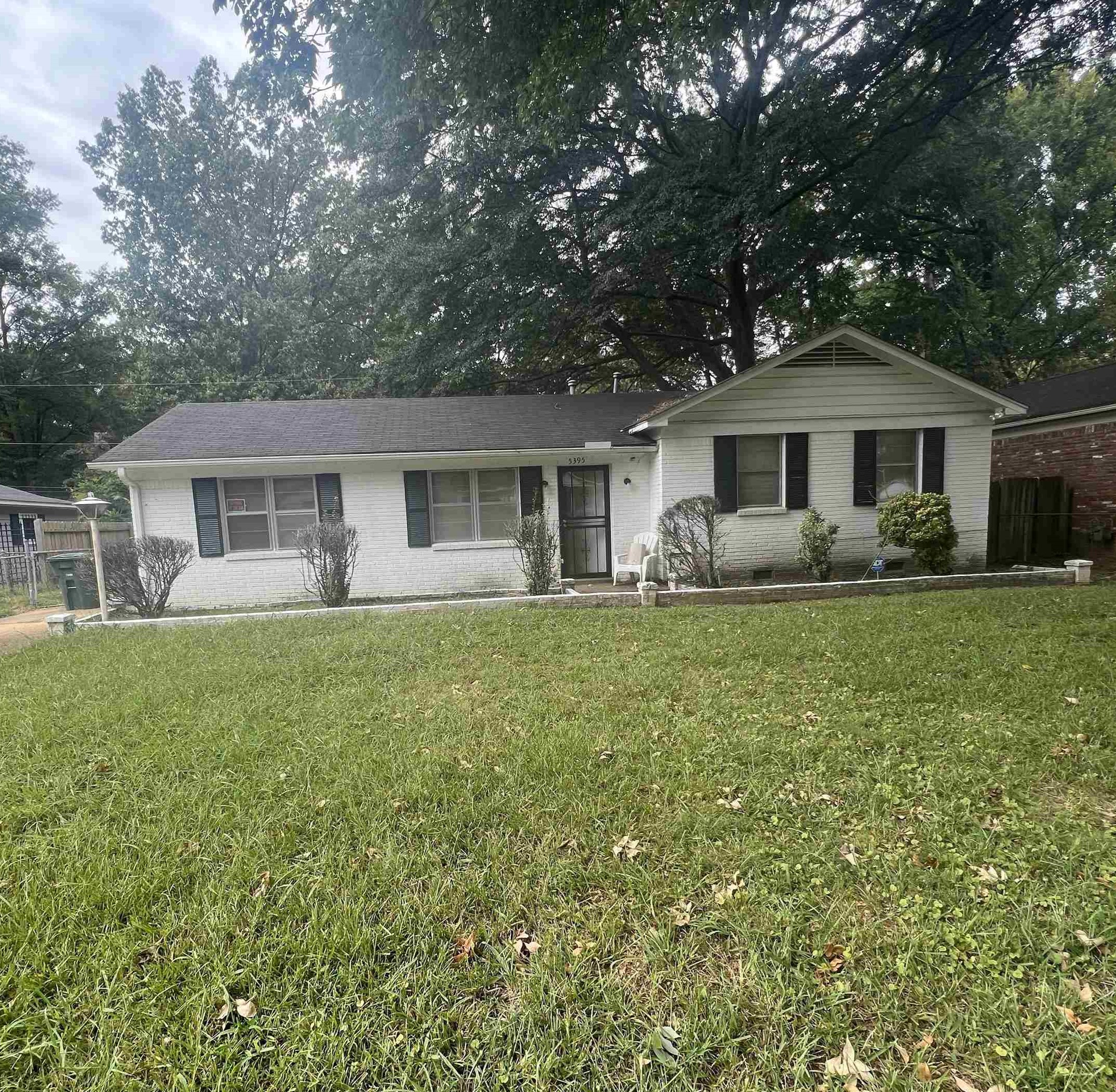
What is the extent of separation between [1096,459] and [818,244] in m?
7.67

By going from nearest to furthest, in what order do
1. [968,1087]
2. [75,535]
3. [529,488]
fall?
[968,1087]
[529,488]
[75,535]

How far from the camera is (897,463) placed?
10.6 m

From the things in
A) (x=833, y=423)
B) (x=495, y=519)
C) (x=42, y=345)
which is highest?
(x=42, y=345)

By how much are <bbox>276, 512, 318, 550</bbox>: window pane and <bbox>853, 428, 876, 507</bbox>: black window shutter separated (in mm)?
9748

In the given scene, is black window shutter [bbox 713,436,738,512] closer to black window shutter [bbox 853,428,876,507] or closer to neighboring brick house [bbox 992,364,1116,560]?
black window shutter [bbox 853,428,876,507]

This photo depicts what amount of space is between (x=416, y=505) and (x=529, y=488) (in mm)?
2061

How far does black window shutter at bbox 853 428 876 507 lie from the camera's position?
34.1 ft

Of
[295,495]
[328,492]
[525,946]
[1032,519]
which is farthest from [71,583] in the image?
[1032,519]

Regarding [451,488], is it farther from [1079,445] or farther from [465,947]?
[1079,445]

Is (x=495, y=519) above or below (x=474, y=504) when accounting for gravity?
below

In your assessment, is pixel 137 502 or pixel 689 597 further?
pixel 137 502

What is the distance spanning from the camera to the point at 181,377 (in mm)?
22250

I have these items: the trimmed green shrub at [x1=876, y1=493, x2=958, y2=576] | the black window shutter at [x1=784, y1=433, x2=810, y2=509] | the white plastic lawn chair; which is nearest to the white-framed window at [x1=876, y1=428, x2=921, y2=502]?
the trimmed green shrub at [x1=876, y1=493, x2=958, y2=576]

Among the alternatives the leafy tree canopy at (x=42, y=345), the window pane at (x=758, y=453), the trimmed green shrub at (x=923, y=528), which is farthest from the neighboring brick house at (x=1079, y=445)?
the leafy tree canopy at (x=42, y=345)
